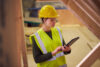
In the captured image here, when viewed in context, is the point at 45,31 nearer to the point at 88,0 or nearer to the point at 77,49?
the point at 88,0

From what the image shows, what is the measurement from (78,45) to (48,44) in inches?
107

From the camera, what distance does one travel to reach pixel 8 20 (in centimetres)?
25

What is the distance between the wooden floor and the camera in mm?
3270

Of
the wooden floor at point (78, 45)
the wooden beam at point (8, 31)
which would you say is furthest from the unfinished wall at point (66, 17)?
the wooden beam at point (8, 31)

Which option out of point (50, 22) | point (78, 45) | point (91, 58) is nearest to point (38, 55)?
point (50, 22)

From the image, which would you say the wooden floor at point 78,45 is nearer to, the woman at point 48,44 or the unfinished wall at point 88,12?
the woman at point 48,44

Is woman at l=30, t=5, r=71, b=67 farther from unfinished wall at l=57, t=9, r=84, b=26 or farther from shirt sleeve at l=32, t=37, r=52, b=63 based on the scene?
unfinished wall at l=57, t=9, r=84, b=26

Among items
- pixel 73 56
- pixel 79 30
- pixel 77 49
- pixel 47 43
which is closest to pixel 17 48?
pixel 47 43

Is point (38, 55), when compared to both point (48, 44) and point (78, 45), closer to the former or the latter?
point (48, 44)

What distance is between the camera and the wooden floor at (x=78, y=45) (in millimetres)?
3270

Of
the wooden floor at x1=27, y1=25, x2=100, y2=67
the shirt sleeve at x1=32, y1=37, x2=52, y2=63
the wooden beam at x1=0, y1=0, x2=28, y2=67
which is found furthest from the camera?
the wooden floor at x1=27, y1=25, x2=100, y2=67

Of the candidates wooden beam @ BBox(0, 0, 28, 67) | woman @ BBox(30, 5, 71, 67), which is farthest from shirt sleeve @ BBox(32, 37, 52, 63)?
wooden beam @ BBox(0, 0, 28, 67)

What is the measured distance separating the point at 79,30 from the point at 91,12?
4.78 metres

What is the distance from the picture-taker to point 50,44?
1.45m
